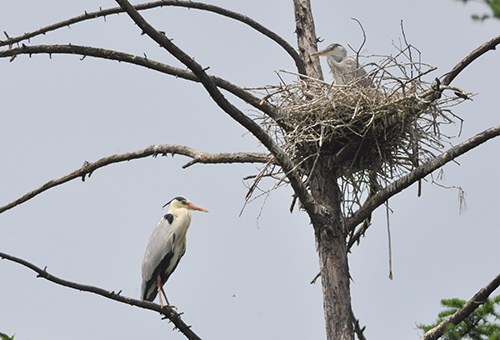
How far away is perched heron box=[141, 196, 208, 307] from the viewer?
22.6ft

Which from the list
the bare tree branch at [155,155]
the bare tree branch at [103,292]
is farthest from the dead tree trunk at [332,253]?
the bare tree branch at [103,292]

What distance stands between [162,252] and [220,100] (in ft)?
11.3

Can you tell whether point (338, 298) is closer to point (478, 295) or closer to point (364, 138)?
point (478, 295)

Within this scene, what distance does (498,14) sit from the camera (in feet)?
7.64

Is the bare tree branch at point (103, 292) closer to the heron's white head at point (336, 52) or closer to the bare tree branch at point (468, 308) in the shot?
the bare tree branch at point (468, 308)

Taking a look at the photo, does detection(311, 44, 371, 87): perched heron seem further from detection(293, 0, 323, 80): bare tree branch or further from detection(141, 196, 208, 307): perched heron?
detection(141, 196, 208, 307): perched heron

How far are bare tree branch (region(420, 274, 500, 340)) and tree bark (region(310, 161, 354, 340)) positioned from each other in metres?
0.60

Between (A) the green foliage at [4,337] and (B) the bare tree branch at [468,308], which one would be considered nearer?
(A) the green foliage at [4,337]

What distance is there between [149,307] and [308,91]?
7.93 ft

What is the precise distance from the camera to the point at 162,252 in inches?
274

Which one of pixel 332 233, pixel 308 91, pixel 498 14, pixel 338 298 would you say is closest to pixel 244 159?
pixel 308 91

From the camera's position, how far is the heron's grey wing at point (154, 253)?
6887mm

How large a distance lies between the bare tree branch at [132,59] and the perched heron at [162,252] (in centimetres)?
242

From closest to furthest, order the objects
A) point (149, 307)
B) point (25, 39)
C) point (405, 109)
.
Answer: point (149, 307) → point (405, 109) → point (25, 39)
